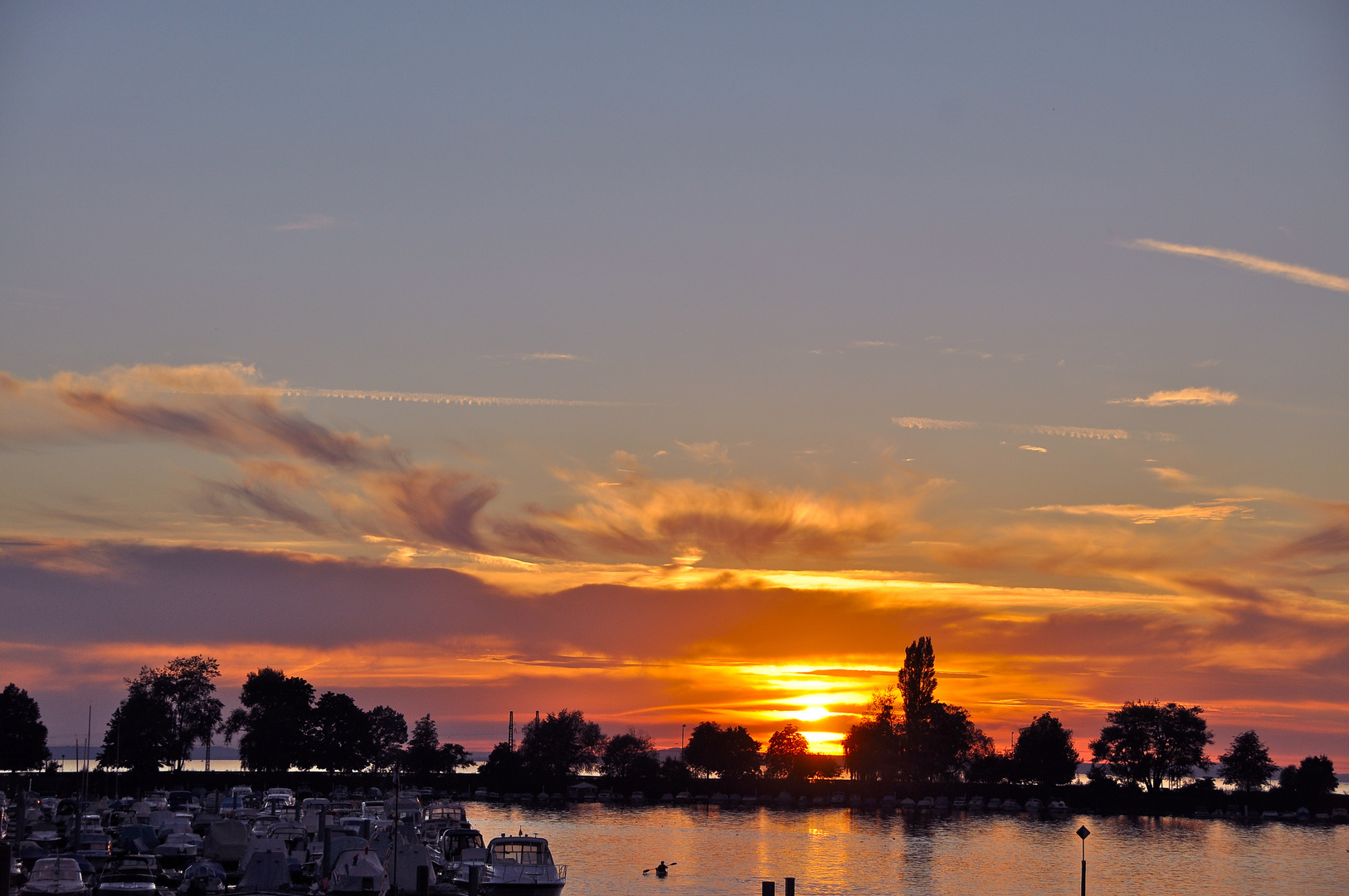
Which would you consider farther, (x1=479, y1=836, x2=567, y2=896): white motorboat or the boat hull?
(x1=479, y1=836, x2=567, y2=896): white motorboat

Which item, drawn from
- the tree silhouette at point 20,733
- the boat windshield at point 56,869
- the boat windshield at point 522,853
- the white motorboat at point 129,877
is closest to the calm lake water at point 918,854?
the boat windshield at point 522,853

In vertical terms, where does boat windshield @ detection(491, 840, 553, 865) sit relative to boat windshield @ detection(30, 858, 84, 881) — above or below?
below

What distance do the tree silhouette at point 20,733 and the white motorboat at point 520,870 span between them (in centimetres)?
12815

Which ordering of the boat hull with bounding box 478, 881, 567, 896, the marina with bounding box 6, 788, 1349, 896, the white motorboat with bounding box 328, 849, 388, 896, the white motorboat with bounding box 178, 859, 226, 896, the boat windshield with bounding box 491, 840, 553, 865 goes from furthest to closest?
the boat windshield with bounding box 491, 840, 553, 865 → the white motorboat with bounding box 178, 859, 226, 896 → the marina with bounding box 6, 788, 1349, 896 → the boat hull with bounding box 478, 881, 567, 896 → the white motorboat with bounding box 328, 849, 388, 896

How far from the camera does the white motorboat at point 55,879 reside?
5588 cm

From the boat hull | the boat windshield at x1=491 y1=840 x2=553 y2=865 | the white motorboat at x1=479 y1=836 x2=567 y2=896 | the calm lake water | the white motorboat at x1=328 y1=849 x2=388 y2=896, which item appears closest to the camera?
the white motorboat at x1=328 y1=849 x2=388 y2=896

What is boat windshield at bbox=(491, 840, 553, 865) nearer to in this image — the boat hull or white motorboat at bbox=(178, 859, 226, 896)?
the boat hull

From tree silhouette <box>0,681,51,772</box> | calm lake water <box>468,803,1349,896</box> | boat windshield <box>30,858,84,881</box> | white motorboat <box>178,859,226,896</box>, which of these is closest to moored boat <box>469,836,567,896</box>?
white motorboat <box>178,859,226,896</box>

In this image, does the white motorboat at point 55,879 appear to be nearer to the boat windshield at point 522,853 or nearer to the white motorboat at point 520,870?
the white motorboat at point 520,870

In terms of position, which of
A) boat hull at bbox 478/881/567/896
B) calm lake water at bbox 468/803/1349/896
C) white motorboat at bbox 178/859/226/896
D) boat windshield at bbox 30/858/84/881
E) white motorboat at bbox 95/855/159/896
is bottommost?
calm lake water at bbox 468/803/1349/896

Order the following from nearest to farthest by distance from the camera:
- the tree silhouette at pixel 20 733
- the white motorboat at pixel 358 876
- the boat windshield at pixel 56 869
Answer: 1. the boat windshield at pixel 56 869
2. the white motorboat at pixel 358 876
3. the tree silhouette at pixel 20 733

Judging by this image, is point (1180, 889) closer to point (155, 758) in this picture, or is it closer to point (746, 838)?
point (746, 838)

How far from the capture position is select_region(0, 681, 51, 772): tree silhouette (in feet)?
559

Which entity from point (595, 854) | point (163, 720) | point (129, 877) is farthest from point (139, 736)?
point (129, 877)
